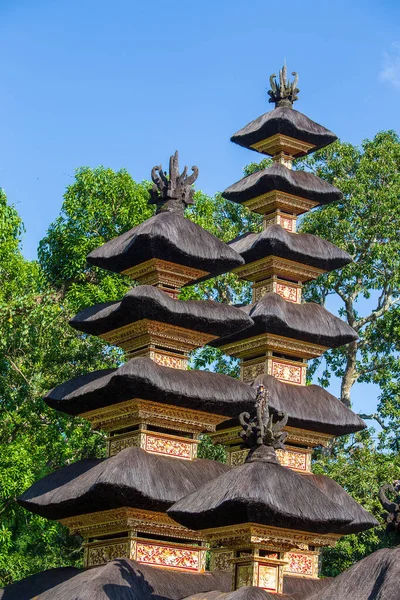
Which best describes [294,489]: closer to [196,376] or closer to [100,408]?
[196,376]

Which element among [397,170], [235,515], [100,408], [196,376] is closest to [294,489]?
[235,515]

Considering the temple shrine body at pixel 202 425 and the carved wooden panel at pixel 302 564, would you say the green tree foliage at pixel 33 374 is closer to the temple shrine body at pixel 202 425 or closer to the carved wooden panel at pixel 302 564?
the temple shrine body at pixel 202 425

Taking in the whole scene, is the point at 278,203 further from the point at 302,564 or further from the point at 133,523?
the point at 133,523

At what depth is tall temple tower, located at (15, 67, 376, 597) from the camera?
15969 mm

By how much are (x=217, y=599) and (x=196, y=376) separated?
517cm

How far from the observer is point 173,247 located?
1991 cm

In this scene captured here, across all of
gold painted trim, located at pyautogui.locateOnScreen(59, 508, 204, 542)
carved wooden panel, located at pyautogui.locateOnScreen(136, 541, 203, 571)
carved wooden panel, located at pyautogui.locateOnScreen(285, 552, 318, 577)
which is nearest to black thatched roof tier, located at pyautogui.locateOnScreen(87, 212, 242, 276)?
gold painted trim, located at pyautogui.locateOnScreen(59, 508, 204, 542)

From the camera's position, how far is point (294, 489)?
15.8m

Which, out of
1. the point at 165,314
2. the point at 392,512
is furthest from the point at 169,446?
the point at 392,512

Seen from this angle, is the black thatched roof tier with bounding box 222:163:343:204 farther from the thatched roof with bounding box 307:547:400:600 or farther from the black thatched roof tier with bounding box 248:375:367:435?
the thatched roof with bounding box 307:547:400:600

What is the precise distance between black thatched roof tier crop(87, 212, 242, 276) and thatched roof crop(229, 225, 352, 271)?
2.29 meters

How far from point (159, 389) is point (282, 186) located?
24.8ft

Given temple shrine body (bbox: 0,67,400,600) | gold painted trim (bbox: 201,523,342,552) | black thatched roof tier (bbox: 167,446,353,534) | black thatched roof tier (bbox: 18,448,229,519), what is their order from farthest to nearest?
black thatched roof tier (bbox: 18,448,229,519) < temple shrine body (bbox: 0,67,400,600) < gold painted trim (bbox: 201,523,342,552) < black thatched roof tier (bbox: 167,446,353,534)

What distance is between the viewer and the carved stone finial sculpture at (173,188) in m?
21.1
